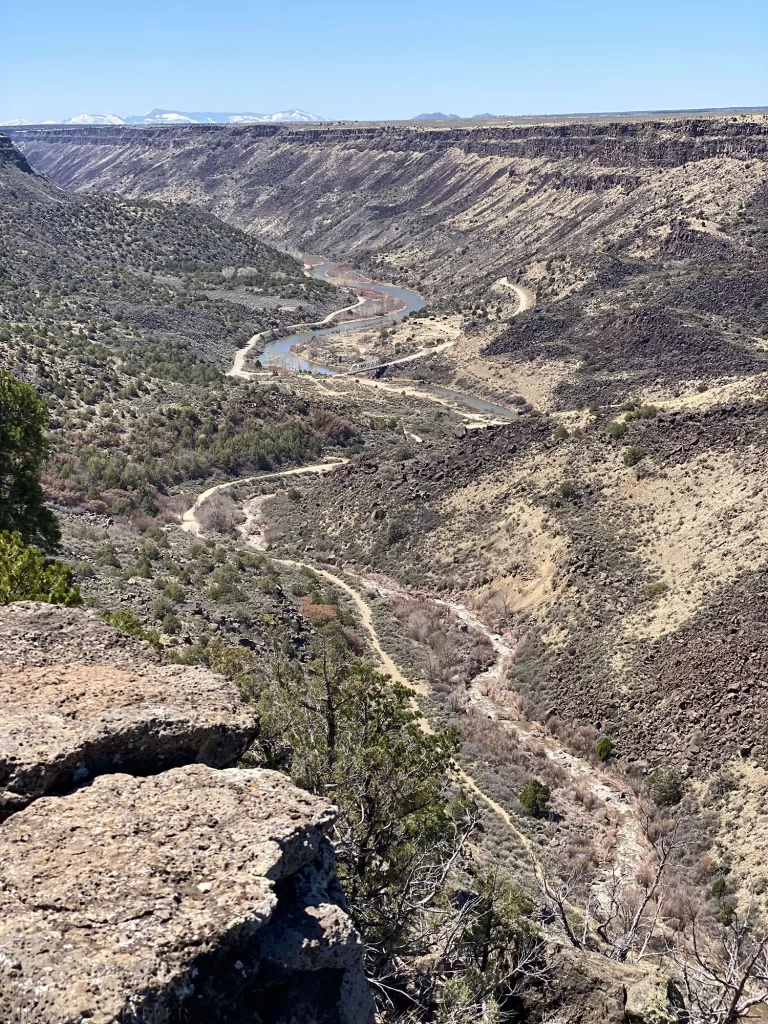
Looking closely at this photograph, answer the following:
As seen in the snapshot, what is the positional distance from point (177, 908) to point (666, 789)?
18.2m

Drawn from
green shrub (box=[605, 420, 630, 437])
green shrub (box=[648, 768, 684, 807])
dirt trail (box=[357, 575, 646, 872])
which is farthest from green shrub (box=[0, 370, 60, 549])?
green shrub (box=[605, 420, 630, 437])

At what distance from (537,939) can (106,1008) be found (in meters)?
8.21

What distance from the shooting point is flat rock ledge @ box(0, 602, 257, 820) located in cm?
828

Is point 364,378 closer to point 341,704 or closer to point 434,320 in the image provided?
point 434,320

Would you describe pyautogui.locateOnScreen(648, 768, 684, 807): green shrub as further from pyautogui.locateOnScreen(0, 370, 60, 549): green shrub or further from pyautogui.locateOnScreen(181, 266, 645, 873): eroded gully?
pyautogui.locateOnScreen(0, 370, 60, 549): green shrub

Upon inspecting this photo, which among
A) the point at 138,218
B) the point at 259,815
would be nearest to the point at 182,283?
the point at 138,218

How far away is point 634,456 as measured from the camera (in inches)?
1453

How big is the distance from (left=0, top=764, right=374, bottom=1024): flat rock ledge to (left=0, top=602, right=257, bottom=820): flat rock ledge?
35cm

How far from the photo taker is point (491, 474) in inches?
1662

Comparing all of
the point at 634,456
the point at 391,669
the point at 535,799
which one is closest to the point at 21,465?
the point at 391,669

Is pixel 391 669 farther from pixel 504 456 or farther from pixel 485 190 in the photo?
pixel 485 190

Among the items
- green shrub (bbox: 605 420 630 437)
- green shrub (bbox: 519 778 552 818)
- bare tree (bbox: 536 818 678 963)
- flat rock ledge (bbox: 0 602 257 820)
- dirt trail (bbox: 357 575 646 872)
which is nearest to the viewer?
flat rock ledge (bbox: 0 602 257 820)

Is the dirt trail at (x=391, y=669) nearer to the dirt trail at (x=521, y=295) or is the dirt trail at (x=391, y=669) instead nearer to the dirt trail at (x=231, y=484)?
the dirt trail at (x=231, y=484)

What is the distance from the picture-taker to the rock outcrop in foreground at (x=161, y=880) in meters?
6.35
